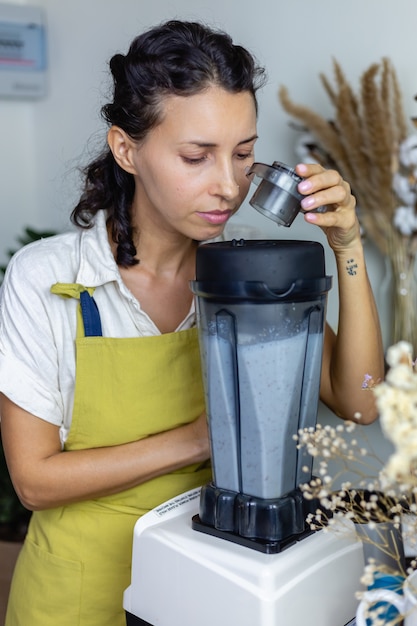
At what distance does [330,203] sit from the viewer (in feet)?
3.36

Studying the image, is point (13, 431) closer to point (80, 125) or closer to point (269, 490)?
point (269, 490)

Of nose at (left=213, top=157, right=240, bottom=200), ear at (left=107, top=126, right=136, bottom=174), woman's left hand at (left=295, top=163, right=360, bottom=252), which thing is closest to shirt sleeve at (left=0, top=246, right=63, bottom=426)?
ear at (left=107, top=126, right=136, bottom=174)

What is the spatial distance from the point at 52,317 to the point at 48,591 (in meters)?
0.43

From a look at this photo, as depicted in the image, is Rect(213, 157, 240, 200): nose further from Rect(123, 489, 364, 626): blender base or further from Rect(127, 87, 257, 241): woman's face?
Rect(123, 489, 364, 626): blender base

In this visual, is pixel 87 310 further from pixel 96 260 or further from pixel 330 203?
pixel 330 203

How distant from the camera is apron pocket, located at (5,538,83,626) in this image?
1.20 meters

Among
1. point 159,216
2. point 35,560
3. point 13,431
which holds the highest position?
point 159,216

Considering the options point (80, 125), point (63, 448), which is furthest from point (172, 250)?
point (80, 125)

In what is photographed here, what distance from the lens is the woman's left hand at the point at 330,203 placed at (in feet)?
3.21

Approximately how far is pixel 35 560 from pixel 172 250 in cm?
54

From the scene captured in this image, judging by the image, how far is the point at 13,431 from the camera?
1123mm

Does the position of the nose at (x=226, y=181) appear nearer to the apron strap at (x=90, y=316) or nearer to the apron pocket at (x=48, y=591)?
the apron strap at (x=90, y=316)

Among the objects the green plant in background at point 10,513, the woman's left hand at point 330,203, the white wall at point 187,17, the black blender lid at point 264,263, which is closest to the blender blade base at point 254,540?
the black blender lid at point 264,263

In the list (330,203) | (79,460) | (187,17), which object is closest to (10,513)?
(79,460)
